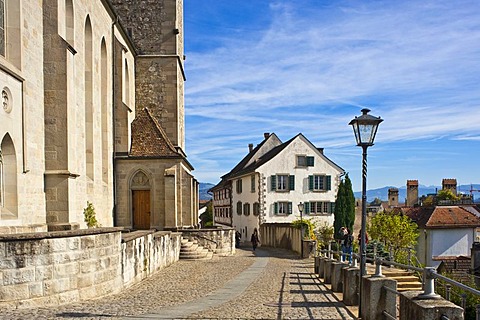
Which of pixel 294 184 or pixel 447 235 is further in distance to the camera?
pixel 447 235

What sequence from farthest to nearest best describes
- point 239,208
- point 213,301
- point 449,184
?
point 449,184 < point 239,208 < point 213,301

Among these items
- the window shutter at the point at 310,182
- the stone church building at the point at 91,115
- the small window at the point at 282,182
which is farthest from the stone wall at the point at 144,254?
the window shutter at the point at 310,182

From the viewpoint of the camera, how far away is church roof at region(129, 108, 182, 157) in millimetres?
30203

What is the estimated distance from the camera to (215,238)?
3041 centimetres

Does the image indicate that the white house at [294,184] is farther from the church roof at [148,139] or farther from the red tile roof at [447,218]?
the church roof at [148,139]

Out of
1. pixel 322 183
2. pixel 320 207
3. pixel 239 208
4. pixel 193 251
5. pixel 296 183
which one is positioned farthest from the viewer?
pixel 239 208

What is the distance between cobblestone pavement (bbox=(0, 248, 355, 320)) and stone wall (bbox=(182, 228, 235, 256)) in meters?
9.88

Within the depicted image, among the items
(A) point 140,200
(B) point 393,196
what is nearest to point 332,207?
(A) point 140,200

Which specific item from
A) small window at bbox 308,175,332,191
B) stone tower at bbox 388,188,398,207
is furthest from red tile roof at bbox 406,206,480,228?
stone tower at bbox 388,188,398,207

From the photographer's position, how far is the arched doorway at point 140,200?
29.7 meters

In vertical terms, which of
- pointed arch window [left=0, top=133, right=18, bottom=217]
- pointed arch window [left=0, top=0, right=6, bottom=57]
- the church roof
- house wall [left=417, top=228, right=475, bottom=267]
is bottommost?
house wall [left=417, top=228, right=475, bottom=267]

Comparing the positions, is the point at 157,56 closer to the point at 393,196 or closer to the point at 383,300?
the point at 383,300

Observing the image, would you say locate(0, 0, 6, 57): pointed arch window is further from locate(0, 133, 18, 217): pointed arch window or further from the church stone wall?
the church stone wall

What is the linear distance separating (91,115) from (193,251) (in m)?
8.59
